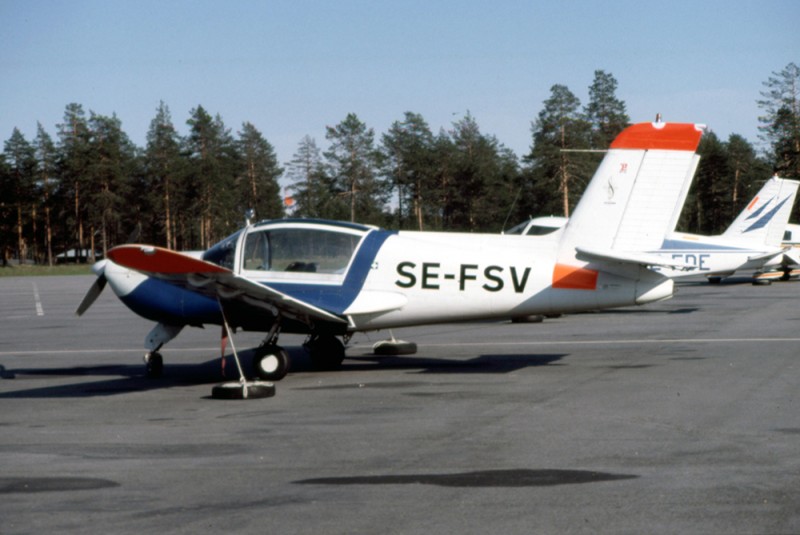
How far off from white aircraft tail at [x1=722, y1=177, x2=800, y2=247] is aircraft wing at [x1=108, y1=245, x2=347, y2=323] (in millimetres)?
21433

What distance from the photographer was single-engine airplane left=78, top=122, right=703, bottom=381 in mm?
12422

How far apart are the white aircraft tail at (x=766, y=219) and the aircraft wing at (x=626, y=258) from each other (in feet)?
63.1

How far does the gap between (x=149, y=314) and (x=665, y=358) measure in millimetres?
7363

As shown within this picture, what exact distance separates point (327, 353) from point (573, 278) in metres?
3.73

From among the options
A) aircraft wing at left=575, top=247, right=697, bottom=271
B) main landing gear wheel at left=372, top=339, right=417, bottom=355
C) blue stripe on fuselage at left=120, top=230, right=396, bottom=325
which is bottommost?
main landing gear wheel at left=372, top=339, right=417, bottom=355

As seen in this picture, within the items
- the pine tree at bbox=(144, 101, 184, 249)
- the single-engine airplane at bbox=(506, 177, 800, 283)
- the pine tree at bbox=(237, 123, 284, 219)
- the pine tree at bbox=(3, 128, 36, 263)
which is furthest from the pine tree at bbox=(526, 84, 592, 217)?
the pine tree at bbox=(3, 128, 36, 263)

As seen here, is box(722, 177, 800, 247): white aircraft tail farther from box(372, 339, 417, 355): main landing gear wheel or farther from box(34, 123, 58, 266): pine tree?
box(34, 123, 58, 266): pine tree

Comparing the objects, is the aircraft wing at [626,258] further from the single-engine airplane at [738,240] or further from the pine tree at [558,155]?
the pine tree at [558,155]

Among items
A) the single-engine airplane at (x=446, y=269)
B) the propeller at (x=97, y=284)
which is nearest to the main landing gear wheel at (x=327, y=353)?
the single-engine airplane at (x=446, y=269)

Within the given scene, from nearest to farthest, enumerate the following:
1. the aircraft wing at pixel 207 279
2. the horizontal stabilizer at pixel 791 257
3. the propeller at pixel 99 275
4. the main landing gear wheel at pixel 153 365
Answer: the aircraft wing at pixel 207 279 → the main landing gear wheel at pixel 153 365 → the propeller at pixel 99 275 → the horizontal stabilizer at pixel 791 257

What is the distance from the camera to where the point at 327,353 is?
540 inches

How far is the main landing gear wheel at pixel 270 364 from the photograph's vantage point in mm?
12211

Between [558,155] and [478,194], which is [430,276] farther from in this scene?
[478,194]

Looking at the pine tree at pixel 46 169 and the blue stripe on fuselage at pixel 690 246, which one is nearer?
the blue stripe on fuselage at pixel 690 246
